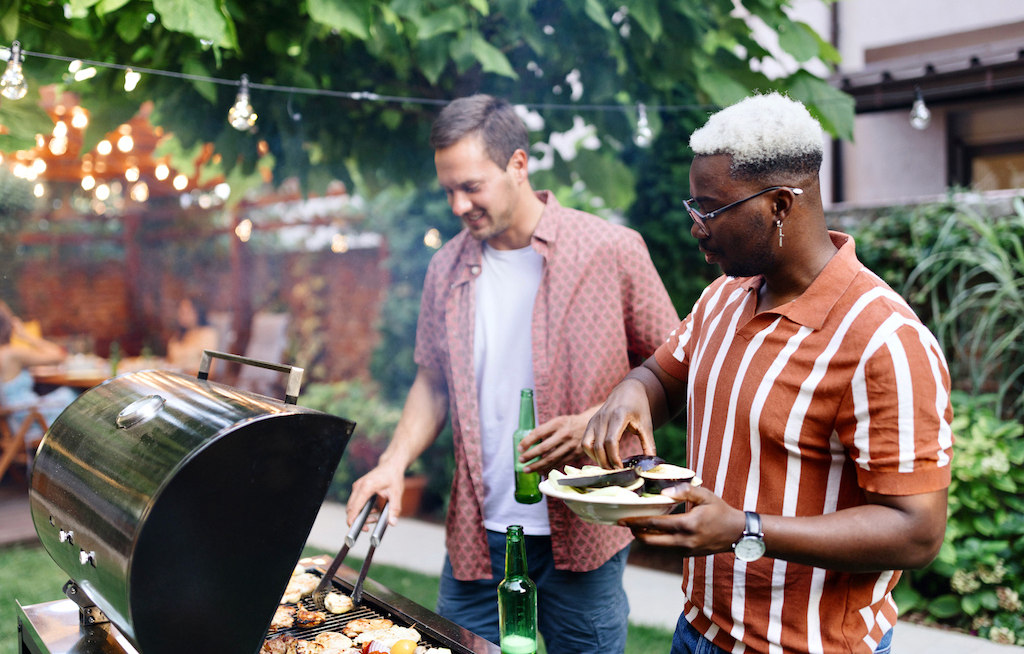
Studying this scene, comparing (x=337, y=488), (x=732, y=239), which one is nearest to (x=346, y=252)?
(x=337, y=488)

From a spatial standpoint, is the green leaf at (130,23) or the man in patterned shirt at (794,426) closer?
the man in patterned shirt at (794,426)

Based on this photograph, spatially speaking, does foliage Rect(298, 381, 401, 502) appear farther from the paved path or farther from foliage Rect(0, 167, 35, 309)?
foliage Rect(0, 167, 35, 309)

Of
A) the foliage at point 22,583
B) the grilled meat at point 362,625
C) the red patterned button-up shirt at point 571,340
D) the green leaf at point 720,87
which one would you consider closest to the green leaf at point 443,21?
the red patterned button-up shirt at point 571,340

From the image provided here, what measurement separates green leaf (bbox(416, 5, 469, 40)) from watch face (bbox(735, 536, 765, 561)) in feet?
7.93

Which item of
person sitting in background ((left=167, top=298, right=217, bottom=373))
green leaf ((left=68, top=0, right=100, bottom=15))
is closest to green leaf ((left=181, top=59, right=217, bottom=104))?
green leaf ((left=68, top=0, right=100, bottom=15))

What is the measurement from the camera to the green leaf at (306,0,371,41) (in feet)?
9.07

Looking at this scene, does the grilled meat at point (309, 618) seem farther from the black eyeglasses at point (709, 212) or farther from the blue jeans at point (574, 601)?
the black eyeglasses at point (709, 212)

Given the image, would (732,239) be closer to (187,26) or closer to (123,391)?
(123,391)

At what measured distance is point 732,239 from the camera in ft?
5.24

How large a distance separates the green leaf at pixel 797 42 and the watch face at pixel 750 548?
2.74 meters

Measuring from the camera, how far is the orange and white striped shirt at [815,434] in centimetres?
138

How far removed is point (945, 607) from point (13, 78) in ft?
17.3

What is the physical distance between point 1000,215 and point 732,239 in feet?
13.7

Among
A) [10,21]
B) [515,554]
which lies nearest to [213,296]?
[10,21]
